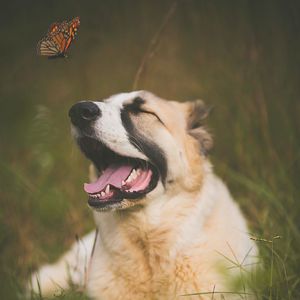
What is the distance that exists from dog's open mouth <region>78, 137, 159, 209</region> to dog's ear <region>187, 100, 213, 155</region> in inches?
18.6

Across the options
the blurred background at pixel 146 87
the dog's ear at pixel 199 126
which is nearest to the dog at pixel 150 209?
the dog's ear at pixel 199 126

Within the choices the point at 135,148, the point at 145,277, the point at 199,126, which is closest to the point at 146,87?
the point at 199,126

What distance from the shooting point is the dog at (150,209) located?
3088 millimetres

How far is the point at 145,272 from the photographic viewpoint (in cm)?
322

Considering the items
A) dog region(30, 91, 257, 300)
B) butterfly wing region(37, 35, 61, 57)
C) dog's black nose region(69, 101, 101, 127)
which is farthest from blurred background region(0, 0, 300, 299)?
butterfly wing region(37, 35, 61, 57)

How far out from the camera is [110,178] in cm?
318

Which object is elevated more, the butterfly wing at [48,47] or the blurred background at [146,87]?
the butterfly wing at [48,47]

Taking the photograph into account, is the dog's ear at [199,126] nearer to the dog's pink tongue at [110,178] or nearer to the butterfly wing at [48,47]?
the dog's pink tongue at [110,178]

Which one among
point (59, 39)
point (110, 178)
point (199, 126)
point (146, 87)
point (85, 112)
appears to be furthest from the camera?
point (146, 87)

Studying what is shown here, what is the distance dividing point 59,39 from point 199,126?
4.46ft

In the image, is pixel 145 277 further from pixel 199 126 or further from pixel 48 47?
pixel 48 47

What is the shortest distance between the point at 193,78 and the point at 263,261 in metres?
3.12

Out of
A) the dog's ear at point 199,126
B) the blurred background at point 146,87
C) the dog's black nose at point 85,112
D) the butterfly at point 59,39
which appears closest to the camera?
the butterfly at point 59,39

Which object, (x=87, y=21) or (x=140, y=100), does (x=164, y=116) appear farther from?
(x=87, y=21)
